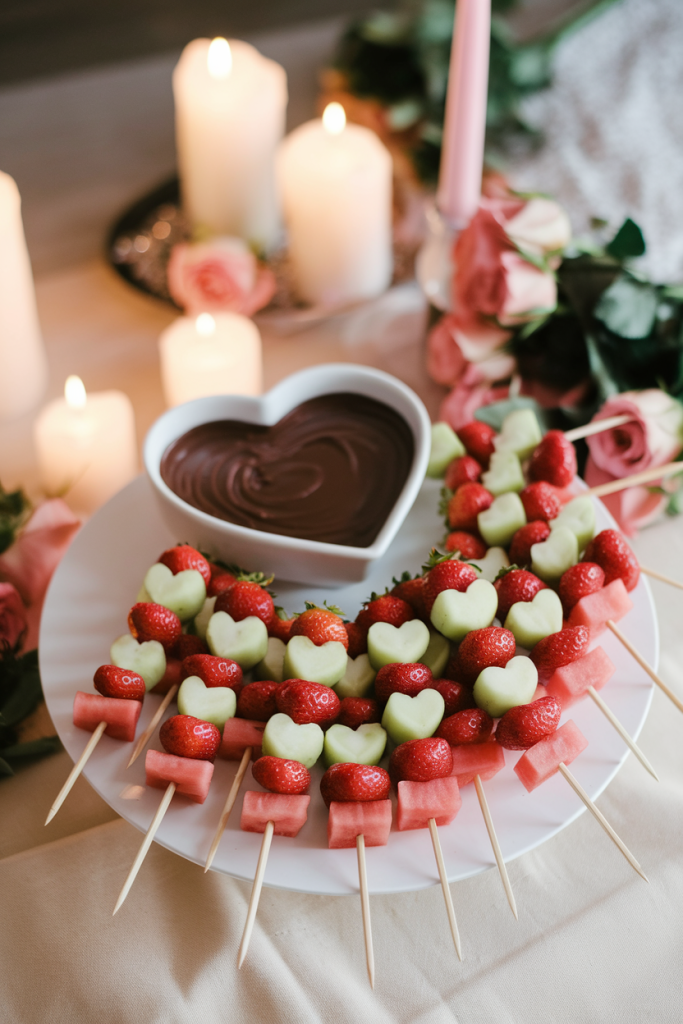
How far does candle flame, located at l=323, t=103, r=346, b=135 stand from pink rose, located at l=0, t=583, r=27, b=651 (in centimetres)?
98

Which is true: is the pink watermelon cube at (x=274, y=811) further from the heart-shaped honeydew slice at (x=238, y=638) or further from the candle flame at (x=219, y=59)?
the candle flame at (x=219, y=59)

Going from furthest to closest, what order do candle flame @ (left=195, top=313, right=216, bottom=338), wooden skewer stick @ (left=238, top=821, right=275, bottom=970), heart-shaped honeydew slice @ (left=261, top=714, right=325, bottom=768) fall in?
candle flame @ (left=195, top=313, right=216, bottom=338) < heart-shaped honeydew slice @ (left=261, top=714, right=325, bottom=768) < wooden skewer stick @ (left=238, top=821, right=275, bottom=970)

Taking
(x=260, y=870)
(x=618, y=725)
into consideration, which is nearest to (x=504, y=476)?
(x=618, y=725)

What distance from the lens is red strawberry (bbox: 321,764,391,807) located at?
2.67 ft

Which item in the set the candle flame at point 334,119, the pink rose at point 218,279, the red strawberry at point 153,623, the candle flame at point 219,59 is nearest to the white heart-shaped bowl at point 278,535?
the red strawberry at point 153,623

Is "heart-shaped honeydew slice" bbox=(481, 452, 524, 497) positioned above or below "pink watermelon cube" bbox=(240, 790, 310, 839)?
above

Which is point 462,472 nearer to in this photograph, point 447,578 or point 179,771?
point 447,578

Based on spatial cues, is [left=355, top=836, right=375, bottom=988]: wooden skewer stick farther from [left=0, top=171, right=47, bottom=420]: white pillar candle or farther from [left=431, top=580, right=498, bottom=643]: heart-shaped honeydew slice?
[left=0, top=171, right=47, bottom=420]: white pillar candle

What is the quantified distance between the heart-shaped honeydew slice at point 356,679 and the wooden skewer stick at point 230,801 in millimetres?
122

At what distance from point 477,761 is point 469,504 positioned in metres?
0.35

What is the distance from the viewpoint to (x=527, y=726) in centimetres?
85

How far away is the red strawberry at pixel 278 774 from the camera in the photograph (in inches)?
32.2

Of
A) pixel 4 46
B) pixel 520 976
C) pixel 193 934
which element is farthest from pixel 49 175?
pixel 520 976

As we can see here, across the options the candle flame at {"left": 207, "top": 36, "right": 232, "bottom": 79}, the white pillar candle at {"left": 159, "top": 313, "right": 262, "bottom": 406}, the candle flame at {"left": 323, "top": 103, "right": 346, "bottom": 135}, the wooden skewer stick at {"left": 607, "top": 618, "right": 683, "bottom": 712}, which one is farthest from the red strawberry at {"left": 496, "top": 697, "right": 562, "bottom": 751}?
the candle flame at {"left": 207, "top": 36, "right": 232, "bottom": 79}
